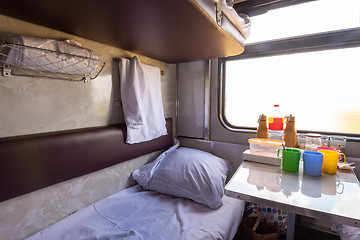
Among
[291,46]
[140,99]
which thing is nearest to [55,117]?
[140,99]

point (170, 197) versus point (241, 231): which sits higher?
point (170, 197)

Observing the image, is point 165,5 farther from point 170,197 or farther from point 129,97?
point 170,197

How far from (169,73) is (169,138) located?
0.90 m

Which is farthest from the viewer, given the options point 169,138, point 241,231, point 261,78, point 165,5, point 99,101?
point 169,138

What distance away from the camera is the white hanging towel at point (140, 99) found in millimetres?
1945

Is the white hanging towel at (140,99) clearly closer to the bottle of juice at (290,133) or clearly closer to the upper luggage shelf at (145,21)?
the upper luggage shelf at (145,21)

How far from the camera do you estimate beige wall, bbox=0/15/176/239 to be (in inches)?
50.1

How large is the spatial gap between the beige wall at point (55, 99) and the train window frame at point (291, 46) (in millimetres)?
1248

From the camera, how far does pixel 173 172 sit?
190cm

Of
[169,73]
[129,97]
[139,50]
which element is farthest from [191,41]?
[169,73]

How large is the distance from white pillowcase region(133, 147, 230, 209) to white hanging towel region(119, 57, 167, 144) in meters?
0.37

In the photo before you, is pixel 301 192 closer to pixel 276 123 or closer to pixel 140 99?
pixel 276 123

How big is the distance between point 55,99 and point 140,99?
2.47ft

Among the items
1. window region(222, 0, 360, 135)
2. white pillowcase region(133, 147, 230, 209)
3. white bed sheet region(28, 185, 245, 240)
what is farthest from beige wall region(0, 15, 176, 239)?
window region(222, 0, 360, 135)
